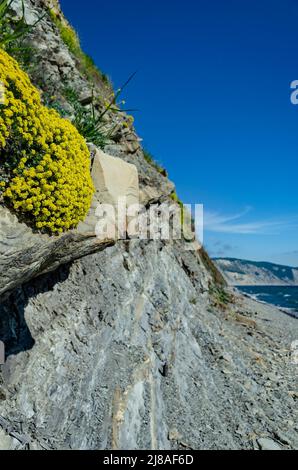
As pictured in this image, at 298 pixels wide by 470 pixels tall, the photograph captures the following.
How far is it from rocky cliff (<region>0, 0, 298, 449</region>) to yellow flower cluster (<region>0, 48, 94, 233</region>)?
1.68ft

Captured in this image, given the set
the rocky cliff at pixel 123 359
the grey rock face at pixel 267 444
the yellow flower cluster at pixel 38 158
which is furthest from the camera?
the grey rock face at pixel 267 444

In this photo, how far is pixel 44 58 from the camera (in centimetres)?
1056

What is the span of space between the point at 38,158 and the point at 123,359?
4.99 metres

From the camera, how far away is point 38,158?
527 cm

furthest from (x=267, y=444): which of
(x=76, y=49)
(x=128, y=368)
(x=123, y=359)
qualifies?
(x=76, y=49)

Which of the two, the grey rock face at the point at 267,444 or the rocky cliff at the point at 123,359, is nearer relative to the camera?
the rocky cliff at the point at 123,359

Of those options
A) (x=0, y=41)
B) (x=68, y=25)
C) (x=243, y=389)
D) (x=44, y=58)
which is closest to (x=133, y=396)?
(x=243, y=389)

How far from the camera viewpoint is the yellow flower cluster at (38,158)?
4836 mm

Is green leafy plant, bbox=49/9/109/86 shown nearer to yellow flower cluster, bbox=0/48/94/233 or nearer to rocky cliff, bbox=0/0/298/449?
rocky cliff, bbox=0/0/298/449

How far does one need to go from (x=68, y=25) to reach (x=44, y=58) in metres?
7.04

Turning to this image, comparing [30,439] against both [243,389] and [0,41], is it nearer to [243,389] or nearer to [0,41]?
[0,41]

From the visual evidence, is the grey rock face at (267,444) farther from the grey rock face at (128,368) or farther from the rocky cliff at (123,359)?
the grey rock face at (128,368)

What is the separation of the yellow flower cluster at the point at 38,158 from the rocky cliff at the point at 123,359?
1.68 ft

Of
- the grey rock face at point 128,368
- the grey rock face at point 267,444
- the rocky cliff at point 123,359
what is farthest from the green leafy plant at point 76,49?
the grey rock face at point 267,444
